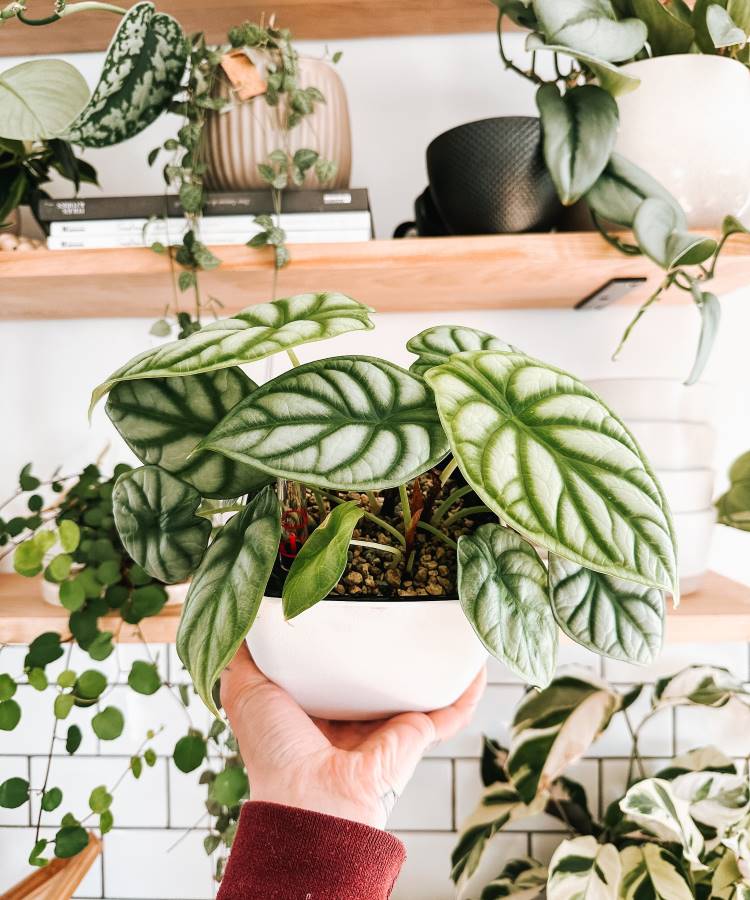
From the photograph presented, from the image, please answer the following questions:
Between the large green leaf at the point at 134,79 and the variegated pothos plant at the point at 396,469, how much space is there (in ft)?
1.79

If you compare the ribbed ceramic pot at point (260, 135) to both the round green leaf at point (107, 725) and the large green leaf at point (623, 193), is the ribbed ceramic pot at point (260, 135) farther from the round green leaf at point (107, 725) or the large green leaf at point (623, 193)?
the round green leaf at point (107, 725)

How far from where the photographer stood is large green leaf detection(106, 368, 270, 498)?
46cm

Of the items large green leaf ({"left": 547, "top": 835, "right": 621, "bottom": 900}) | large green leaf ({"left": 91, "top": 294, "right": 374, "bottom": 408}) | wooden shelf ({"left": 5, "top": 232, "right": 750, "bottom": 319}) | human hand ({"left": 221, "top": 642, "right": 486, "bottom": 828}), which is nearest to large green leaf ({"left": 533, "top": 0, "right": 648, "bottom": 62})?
wooden shelf ({"left": 5, "top": 232, "right": 750, "bottom": 319})

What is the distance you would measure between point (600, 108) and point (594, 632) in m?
0.64

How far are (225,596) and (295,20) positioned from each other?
107cm

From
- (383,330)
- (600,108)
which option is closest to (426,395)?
(600,108)

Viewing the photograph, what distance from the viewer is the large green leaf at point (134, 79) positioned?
77 cm

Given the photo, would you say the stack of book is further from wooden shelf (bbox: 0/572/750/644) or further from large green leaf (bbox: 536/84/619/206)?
wooden shelf (bbox: 0/572/750/644)

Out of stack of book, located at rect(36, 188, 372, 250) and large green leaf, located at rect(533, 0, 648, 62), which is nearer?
large green leaf, located at rect(533, 0, 648, 62)

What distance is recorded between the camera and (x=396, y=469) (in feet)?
1.10

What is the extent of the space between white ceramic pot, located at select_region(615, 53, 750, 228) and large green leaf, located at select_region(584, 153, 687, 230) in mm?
49

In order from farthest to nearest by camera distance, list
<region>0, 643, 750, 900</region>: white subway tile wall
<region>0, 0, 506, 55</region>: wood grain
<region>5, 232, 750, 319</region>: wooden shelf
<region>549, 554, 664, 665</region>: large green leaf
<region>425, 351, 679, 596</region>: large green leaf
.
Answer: <region>0, 643, 750, 900</region>: white subway tile wall, <region>0, 0, 506, 55</region>: wood grain, <region>5, 232, 750, 319</region>: wooden shelf, <region>549, 554, 664, 665</region>: large green leaf, <region>425, 351, 679, 596</region>: large green leaf

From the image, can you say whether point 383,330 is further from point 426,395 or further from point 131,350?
point 426,395

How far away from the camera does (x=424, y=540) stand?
53 cm
